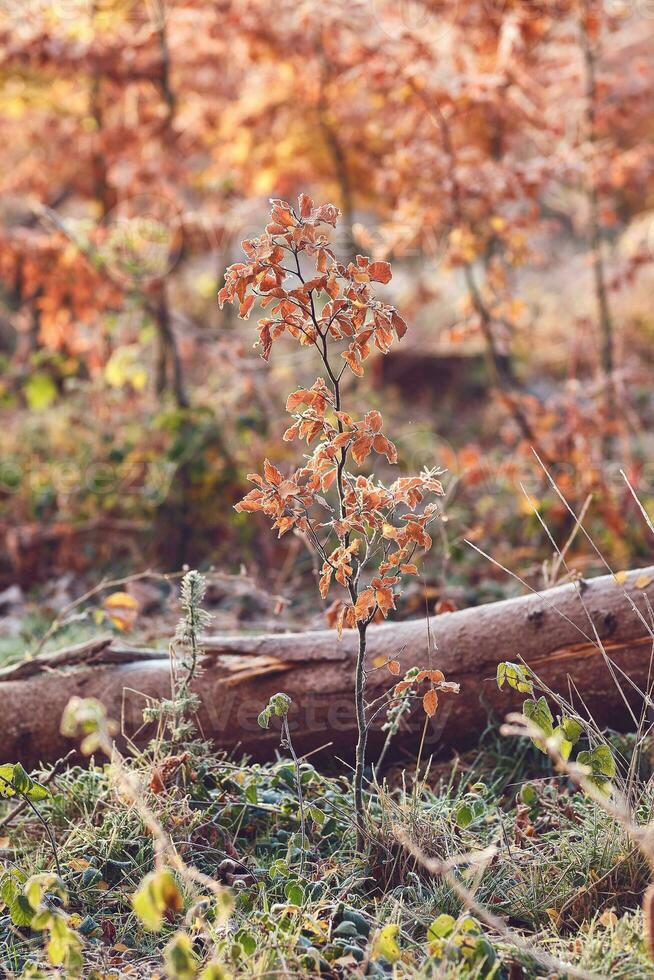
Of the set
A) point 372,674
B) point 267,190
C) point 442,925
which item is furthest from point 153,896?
point 267,190

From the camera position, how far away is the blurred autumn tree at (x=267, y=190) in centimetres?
488

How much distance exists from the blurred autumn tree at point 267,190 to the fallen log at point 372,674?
56.2 inches

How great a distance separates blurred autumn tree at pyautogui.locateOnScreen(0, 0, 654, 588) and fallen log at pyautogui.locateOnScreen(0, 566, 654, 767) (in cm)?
143

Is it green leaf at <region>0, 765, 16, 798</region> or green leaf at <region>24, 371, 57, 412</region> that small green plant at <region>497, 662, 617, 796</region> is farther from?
green leaf at <region>24, 371, 57, 412</region>

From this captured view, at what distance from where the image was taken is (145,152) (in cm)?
663

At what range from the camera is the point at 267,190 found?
6.75m

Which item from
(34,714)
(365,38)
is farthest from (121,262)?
(34,714)

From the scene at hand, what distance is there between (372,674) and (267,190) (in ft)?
15.6

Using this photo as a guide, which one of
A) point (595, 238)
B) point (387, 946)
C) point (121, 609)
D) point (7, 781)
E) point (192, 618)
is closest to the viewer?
point (387, 946)

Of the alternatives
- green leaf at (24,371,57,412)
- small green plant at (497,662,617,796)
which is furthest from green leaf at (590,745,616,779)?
green leaf at (24,371,57,412)

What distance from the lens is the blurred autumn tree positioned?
4.88 metres

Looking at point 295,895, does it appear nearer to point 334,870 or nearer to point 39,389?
point 334,870

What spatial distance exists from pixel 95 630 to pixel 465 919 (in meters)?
2.55

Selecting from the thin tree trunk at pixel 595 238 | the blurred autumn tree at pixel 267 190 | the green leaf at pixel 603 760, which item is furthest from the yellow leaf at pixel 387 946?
the thin tree trunk at pixel 595 238
